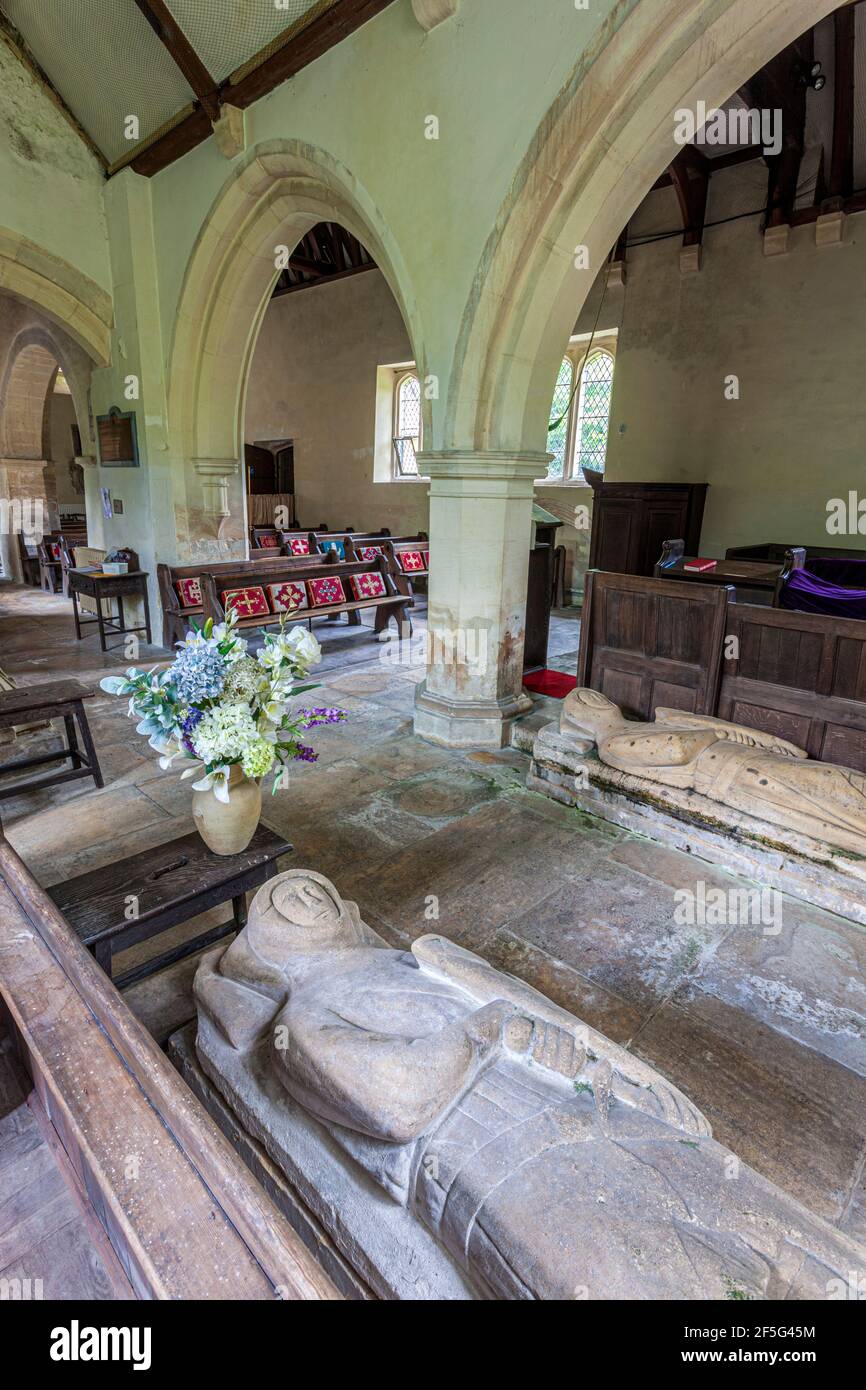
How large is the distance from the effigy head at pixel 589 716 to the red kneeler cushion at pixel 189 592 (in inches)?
154

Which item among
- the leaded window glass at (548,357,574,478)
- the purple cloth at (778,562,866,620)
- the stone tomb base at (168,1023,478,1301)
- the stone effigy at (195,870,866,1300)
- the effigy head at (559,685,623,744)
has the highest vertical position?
the leaded window glass at (548,357,574,478)

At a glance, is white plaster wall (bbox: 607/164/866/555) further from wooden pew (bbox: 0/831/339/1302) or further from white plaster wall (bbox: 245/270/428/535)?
wooden pew (bbox: 0/831/339/1302)

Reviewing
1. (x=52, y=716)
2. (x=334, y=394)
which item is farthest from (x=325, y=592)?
(x=334, y=394)

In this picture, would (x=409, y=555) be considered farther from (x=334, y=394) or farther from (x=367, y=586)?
(x=334, y=394)

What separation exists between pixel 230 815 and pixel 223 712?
0.37 meters

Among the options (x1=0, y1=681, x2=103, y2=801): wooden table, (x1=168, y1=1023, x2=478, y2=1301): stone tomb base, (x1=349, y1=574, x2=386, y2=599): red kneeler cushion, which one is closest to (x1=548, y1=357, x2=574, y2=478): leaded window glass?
(x1=349, y1=574, x2=386, y2=599): red kneeler cushion

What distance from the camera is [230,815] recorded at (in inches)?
83.0

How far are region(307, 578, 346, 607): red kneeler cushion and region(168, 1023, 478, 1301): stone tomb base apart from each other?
5.14 m

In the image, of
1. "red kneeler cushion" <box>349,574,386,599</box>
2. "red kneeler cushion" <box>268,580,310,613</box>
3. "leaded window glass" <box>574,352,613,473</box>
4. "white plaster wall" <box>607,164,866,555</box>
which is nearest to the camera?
"red kneeler cushion" <box>268,580,310,613</box>

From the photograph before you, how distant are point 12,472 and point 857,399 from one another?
11.0 m

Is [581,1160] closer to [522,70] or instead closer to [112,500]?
[522,70]

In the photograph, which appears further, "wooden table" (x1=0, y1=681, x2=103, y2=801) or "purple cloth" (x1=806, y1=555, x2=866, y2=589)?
"purple cloth" (x1=806, y1=555, x2=866, y2=589)

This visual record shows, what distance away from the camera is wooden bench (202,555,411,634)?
577 cm

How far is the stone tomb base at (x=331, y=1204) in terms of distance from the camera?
118cm
